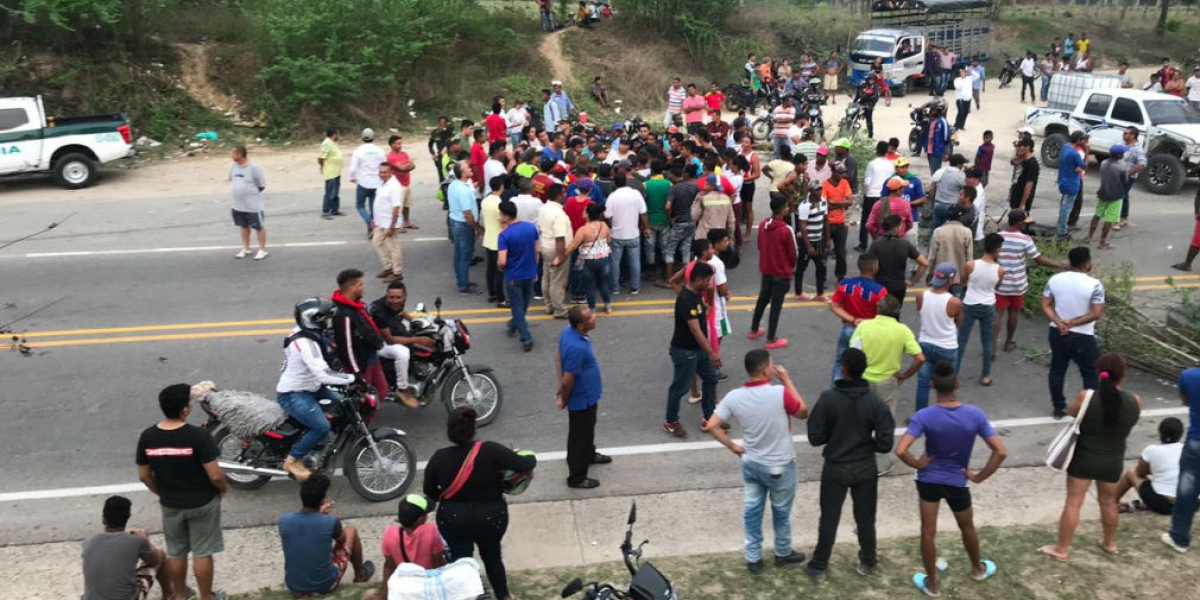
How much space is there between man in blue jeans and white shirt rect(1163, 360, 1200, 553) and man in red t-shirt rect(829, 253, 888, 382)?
2.61 meters

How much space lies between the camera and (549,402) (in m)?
9.61

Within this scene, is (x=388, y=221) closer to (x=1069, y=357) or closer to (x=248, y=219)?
(x=248, y=219)

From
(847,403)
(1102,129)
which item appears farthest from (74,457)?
(1102,129)

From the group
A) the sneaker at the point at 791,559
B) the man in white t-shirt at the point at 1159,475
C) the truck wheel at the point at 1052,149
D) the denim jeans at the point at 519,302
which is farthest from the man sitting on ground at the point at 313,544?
the truck wheel at the point at 1052,149

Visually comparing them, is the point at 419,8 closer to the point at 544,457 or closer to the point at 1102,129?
the point at 1102,129

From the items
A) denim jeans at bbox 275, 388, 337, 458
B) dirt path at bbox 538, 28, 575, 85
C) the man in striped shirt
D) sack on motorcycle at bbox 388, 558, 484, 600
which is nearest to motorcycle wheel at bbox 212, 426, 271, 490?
denim jeans at bbox 275, 388, 337, 458

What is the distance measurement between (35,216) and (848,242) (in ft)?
45.0

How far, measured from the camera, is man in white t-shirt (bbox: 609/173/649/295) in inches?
474

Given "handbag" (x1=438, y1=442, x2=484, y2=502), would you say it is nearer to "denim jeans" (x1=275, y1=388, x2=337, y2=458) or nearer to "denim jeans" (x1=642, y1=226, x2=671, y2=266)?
"denim jeans" (x1=275, y1=388, x2=337, y2=458)

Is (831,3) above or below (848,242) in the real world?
above

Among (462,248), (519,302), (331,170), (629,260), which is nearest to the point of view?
(519,302)

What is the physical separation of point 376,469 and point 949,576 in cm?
439

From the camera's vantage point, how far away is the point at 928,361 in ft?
29.4

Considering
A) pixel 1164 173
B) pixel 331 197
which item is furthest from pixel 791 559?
pixel 1164 173
